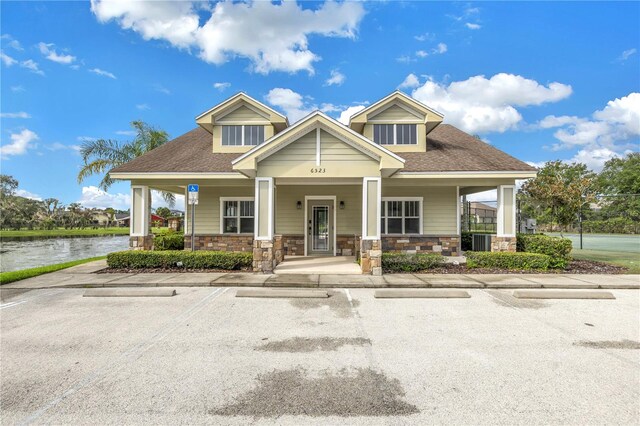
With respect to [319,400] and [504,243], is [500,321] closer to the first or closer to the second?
[319,400]

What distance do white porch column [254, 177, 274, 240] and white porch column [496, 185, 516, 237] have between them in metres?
8.30

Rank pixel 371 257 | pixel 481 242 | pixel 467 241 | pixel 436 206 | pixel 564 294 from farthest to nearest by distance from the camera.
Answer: pixel 467 241 → pixel 481 242 → pixel 436 206 → pixel 371 257 → pixel 564 294

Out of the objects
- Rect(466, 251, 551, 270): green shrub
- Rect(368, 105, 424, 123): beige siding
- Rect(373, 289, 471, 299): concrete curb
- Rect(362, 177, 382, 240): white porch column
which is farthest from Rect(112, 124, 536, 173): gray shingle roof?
Rect(373, 289, 471, 299): concrete curb

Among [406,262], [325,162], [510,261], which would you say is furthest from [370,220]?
[510,261]

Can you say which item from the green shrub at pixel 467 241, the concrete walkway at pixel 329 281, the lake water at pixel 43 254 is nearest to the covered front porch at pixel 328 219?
the green shrub at pixel 467 241

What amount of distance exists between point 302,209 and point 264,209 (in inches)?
156

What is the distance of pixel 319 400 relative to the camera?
3059 mm

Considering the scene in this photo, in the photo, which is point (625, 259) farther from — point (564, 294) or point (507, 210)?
point (564, 294)

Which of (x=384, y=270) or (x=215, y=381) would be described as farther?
(x=384, y=270)

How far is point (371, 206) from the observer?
31.1ft

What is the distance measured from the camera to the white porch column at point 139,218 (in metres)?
11.5

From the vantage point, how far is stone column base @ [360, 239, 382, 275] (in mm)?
9344

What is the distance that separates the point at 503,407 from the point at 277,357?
102 inches

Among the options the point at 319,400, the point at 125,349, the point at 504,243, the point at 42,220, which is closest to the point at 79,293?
the point at 125,349
